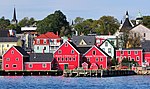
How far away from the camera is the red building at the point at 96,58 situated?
368 feet

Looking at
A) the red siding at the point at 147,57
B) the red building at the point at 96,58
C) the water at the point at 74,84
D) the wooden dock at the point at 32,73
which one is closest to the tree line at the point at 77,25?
the red siding at the point at 147,57

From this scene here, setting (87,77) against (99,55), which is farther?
Result: (99,55)

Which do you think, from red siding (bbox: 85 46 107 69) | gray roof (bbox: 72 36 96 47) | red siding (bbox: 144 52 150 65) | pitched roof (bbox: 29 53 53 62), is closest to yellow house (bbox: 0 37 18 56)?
gray roof (bbox: 72 36 96 47)

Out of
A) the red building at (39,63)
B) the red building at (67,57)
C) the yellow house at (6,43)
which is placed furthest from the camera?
the yellow house at (6,43)

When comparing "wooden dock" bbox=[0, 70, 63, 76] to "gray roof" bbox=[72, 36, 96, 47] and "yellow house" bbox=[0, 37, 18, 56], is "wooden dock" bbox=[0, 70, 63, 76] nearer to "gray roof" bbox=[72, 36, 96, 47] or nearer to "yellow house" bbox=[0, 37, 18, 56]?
"gray roof" bbox=[72, 36, 96, 47]

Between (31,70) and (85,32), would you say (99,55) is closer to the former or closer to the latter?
(31,70)

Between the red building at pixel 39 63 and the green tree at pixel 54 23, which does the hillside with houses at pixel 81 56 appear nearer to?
the red building at pixel 39 63

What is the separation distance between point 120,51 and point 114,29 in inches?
1712

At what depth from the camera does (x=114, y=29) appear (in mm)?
164500

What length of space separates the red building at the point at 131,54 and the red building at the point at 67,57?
10271 millimetres

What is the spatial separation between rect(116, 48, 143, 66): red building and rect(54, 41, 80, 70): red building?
33.7 ft

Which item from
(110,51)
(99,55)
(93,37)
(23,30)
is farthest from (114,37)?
(23,30)

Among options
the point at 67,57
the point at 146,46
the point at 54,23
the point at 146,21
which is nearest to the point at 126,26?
the point at 146,21

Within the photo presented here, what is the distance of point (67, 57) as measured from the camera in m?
113
